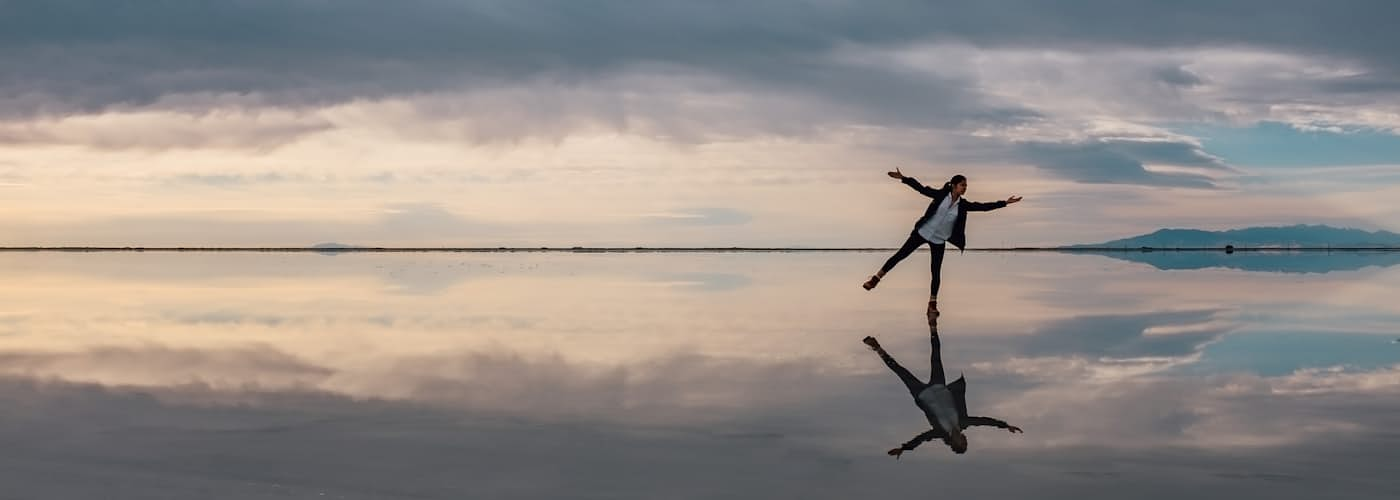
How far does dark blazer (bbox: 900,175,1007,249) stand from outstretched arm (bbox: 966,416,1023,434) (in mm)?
11175

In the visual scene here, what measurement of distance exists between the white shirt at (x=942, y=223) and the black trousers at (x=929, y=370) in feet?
19.5

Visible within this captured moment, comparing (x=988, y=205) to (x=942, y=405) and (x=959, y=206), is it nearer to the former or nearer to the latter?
(x=959, y=206)

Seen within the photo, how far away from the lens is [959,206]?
1936cm

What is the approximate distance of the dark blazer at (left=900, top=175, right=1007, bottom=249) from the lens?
62.8 feet

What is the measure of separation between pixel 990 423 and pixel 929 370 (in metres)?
3.09

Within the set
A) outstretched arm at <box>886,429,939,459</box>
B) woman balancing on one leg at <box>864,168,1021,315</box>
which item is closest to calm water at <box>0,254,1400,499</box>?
outstretched arm at <box>886,429,939,459</box>

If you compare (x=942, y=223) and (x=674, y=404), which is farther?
(x=942, y=223)

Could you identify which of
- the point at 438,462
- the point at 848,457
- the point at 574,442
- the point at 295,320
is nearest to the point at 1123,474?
the point at 848,457

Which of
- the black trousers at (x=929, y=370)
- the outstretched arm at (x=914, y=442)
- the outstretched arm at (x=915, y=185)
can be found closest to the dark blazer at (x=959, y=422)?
the outstretched arm at (x=914, y=442)

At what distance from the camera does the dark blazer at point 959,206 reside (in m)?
19.1

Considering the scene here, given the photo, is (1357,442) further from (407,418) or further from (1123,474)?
(407,418)

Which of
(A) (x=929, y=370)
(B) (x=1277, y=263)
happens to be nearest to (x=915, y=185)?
(A) (x=929, y=370)

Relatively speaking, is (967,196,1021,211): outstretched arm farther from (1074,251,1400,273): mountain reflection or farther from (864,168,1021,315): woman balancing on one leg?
(1074,251,1400,273): mountain reflection

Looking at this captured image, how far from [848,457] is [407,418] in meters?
2.82
